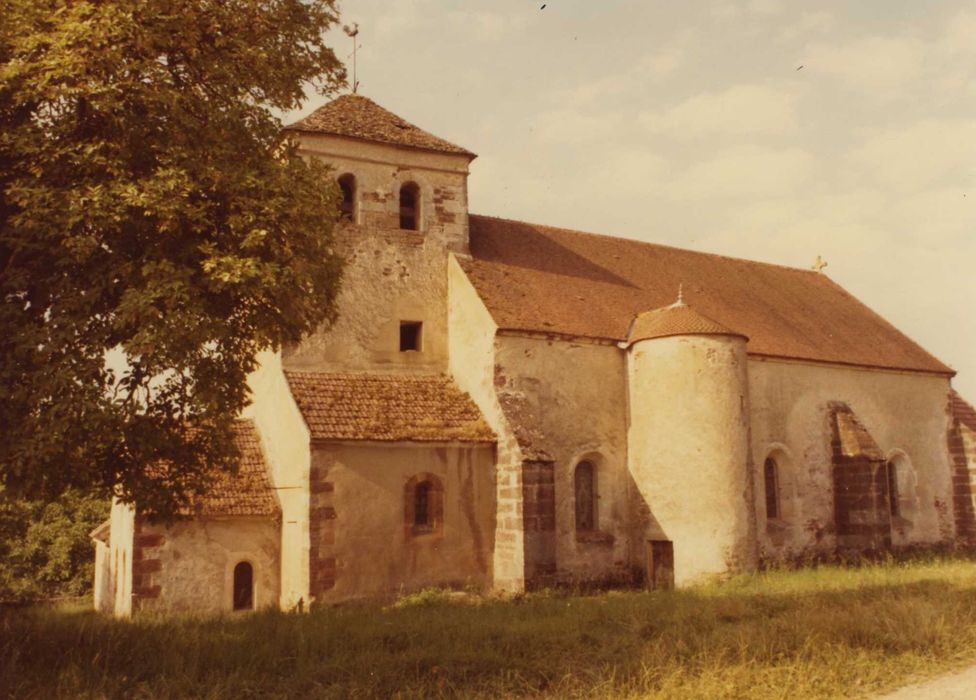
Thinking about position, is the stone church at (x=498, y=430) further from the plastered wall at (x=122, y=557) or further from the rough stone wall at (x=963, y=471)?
the rough stone wall at (x=963, y=471)

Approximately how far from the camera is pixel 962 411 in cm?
2689

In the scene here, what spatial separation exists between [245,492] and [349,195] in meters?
7.62

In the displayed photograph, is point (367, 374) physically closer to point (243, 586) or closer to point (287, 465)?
point (287, 465)

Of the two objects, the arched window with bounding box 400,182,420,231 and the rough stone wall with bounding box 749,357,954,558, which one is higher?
the arched window with bounding box 400,182,420,231

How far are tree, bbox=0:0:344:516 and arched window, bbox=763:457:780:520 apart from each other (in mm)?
14945

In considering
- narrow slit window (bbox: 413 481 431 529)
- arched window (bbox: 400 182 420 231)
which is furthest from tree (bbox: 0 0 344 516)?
arched window (bbox: 400 182 420 231)

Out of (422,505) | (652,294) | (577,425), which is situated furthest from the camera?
(652,294)

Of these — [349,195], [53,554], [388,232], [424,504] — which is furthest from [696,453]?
[53,554]

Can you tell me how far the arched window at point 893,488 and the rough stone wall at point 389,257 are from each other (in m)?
14.7

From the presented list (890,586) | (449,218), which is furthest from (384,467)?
(890,586)

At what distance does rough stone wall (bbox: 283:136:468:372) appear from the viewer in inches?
773

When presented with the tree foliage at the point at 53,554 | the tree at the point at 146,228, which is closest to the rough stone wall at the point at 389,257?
the tree at the point at 146,228

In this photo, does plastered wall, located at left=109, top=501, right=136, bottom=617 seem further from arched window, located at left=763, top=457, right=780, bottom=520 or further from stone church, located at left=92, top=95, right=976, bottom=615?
arched window, located at left=763, top=457, right=780, bottom=520

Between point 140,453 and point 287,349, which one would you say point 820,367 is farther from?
point 140,453
